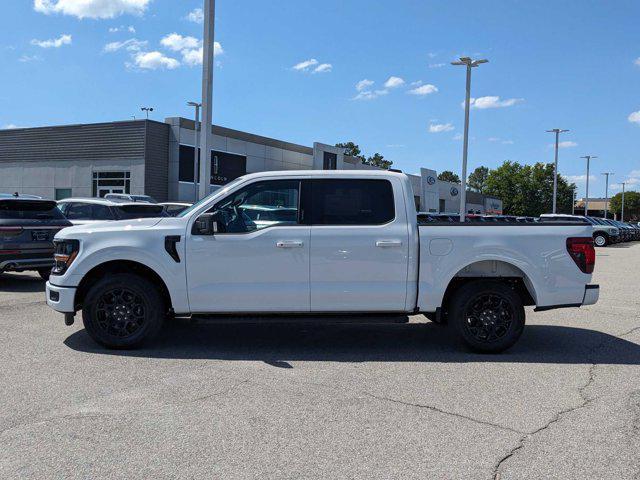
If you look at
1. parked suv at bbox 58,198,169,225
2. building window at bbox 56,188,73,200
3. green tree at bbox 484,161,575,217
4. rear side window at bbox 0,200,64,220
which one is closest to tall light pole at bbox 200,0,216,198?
parked suv at bbox 58,198,169,225

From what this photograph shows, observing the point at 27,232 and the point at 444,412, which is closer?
the point at 444,412

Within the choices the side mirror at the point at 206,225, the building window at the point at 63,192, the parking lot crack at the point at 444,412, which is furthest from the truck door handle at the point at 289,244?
the building window at the point at 63,192

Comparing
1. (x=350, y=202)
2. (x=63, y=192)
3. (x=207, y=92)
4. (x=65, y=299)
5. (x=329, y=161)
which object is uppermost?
(x=329, y=161)

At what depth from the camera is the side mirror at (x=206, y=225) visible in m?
5.96

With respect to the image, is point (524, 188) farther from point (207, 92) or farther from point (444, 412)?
point (444, 412)

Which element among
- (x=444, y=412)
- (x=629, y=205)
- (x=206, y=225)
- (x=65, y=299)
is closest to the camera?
(x=444, y=412)

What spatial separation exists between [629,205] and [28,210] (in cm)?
15205

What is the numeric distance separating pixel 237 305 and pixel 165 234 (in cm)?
107

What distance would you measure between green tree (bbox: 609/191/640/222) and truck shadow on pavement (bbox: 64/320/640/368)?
147213mm

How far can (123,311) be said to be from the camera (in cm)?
615

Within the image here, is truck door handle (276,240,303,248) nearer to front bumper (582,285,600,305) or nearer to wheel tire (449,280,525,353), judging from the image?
wheel tire (449,280,525,353)

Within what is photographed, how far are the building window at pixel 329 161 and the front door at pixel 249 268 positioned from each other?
122ft

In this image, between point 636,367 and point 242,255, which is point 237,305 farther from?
point 636,367

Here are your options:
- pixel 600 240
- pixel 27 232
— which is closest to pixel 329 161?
pixel 600 240
